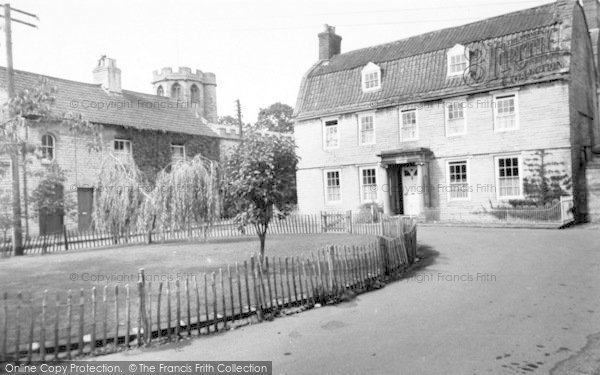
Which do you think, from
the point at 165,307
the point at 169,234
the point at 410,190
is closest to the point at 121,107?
the point at 169,234

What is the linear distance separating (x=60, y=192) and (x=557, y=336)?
25042mm

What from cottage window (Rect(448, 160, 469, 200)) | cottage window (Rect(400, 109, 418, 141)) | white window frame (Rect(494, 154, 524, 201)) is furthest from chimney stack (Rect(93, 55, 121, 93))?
white window frame (Rect(494, 154, 524, 201))

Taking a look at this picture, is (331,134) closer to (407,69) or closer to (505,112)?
(407,69)

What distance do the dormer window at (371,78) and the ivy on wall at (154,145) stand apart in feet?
41.6

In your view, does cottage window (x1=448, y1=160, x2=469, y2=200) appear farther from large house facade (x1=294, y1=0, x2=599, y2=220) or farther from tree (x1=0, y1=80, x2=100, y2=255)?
tree (x1=0, y1=80, x2=100, y2=255)

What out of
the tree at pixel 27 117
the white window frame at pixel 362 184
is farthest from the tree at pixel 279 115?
the tree at pixel 27 117

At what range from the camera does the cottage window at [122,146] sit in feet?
93.1

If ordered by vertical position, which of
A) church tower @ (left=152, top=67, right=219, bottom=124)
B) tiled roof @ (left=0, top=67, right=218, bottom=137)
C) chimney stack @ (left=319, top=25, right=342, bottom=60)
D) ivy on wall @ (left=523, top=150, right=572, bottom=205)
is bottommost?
ivy on wall @ (left=523, top=150, right=572, bottom=205)

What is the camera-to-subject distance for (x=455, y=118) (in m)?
23.6

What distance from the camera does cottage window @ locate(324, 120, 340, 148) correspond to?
92.1 feet

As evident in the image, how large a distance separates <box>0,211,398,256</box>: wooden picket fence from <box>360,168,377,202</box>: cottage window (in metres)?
2.82

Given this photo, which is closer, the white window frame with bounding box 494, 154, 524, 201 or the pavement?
the pavement

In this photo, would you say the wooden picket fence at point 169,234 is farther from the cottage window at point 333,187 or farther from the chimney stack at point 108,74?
the chimney stack at point 108,74

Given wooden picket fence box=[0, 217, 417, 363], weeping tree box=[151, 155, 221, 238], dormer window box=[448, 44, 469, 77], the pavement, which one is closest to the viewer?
the pavement
